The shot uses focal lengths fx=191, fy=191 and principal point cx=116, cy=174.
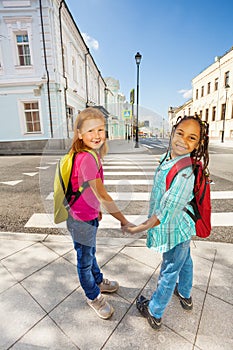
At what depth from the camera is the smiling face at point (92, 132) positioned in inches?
48.6

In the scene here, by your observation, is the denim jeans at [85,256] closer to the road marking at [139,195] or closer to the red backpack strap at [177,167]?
the red backpack strap at [177,167]

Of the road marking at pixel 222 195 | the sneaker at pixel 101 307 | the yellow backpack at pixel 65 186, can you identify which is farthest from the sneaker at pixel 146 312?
the road marking at pixel 222 195

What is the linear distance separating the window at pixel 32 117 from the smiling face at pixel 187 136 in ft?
50.0

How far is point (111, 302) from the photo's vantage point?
1.81 m

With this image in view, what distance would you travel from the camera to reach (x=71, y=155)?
4.26 ft

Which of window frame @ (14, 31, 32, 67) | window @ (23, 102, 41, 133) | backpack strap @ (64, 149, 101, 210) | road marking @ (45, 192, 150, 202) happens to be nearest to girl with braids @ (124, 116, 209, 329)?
backpack strap @ (64, 149, 101, 210)

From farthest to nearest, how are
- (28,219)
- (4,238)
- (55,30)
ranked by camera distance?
(55,30) → (28,219) → (4,238)

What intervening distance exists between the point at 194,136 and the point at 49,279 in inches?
80.0

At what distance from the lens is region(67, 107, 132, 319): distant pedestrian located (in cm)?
124

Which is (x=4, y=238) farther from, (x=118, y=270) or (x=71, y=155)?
(x=71, y=155)

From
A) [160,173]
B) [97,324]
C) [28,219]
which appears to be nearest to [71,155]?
[160,173]

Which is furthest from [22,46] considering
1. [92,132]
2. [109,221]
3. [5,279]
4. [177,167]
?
[177,167]

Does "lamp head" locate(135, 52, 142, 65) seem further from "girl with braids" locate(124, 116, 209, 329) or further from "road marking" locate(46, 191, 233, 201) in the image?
"girl with braids" locate(124, 116, 209, 329)

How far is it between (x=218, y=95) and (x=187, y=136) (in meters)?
33.0
